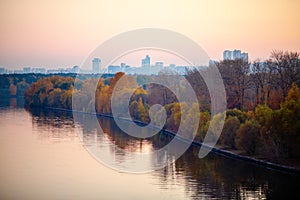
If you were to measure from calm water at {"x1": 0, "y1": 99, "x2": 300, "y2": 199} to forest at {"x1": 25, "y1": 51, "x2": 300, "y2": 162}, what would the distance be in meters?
1.03

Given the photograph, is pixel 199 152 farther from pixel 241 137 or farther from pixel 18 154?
pixel 18 154

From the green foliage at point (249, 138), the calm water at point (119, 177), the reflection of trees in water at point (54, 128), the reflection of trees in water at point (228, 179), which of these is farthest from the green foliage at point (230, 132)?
the reflection of trees in water at point (54, 128)

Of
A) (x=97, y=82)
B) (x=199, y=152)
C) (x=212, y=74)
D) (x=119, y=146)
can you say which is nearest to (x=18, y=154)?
(x=119, y=146)

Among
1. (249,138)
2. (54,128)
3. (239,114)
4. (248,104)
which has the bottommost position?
(249,138)

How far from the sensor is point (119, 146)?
68.9 ft

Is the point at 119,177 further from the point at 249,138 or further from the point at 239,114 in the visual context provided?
the point at 239,114

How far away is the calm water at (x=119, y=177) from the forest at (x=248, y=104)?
103cm

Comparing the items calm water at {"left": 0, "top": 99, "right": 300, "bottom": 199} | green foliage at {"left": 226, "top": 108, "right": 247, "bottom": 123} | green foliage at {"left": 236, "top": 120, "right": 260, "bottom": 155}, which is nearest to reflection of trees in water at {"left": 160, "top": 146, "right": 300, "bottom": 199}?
calm water at {"left": 0, "top": 99, "right": 300, "bottom": 199}

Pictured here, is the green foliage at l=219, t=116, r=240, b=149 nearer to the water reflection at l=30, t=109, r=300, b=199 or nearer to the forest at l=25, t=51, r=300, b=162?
the forest at l=25, t=51, r=300, b=162

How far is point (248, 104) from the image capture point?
2306cm

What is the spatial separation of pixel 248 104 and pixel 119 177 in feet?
32.2

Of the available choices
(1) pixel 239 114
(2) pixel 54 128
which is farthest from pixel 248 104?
(2) pixel 54 128

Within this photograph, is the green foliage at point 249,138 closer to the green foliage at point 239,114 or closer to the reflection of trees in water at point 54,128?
A: the green foliage at point 239,114

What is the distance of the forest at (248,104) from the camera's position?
1627 centimetres
